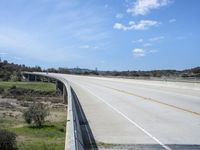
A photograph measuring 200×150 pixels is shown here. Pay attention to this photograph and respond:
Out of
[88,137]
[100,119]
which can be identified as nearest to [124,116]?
[100,119]

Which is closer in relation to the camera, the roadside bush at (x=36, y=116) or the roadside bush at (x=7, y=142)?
the roadside bush at (x=7, y=142)

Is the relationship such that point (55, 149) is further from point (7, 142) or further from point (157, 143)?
point (157, 143)

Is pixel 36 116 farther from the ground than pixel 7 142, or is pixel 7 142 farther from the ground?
pixel 36 116

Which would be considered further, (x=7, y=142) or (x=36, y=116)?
(x=36, y=116)

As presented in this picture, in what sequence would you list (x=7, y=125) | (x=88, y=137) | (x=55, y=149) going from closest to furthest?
(x=88, y=137)
(x=55, y=149)
(x=7, y=125)

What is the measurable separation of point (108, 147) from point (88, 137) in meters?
1.77

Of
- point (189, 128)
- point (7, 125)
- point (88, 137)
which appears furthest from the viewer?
point (7, 125)

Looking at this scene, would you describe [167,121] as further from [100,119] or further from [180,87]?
[180,87]

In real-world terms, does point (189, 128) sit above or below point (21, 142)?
above

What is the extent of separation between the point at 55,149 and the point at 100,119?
287 centimetres

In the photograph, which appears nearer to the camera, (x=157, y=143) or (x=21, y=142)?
(x=157, y=143)

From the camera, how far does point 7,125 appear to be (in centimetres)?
3086

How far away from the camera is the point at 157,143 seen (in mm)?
11758

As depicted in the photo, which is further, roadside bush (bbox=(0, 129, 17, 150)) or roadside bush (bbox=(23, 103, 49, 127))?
roadside bush (bbox=(23, 103, 49, 127))
